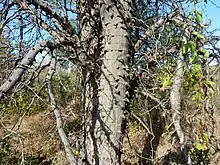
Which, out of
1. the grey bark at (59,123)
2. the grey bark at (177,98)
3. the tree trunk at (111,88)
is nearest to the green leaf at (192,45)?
the grey bark at (177,98)

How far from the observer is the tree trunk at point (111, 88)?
2262 mm

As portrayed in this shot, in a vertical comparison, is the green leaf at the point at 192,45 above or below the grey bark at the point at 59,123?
above

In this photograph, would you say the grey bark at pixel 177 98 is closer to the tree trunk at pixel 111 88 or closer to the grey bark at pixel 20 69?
the tree trunk at pixel 111 88

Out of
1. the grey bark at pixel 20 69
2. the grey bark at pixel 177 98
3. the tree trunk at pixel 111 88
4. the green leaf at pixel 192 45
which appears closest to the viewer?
the grey bark at pixel 20 69

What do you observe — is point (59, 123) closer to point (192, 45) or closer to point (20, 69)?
point (20, 69)

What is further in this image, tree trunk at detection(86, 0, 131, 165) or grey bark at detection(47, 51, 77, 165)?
tree trunk at detection(86, 0, 131, 165)

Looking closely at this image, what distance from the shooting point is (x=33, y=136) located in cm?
903

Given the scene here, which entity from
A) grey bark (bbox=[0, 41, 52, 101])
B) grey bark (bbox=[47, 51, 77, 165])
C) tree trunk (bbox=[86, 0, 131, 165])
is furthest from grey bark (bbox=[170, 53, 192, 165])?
grey bark (bbox=[0, 41, 52, 101])

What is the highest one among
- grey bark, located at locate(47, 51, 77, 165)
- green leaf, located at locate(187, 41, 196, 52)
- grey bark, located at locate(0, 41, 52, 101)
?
green leaf, located at locate(187, 41, 196, 52)

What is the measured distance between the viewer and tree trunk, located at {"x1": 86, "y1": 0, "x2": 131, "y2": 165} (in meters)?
2.26

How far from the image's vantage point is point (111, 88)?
2.29 m

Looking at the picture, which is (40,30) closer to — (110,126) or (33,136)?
(110,126)

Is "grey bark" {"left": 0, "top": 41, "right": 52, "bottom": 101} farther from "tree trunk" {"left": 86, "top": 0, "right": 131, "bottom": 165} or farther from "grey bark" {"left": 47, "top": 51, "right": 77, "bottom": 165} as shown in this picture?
"tree trunk" {"left": 86, "top": 0, "right": 131, "bottom": 165}

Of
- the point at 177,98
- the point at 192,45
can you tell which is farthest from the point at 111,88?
the point at 192,45
